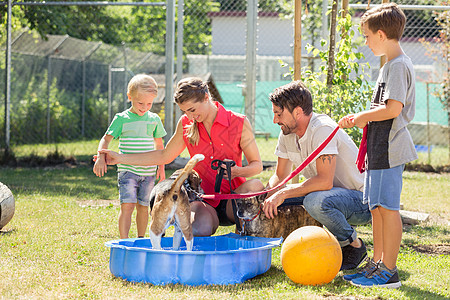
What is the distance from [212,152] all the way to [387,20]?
1757mm

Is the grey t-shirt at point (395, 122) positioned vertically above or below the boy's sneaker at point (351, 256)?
above

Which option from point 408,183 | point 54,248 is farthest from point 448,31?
point 54,248

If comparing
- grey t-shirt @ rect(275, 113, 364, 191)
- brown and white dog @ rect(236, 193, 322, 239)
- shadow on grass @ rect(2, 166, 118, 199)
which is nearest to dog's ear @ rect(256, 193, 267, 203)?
brown and white dog @ rect(236, 193, 322, 239)

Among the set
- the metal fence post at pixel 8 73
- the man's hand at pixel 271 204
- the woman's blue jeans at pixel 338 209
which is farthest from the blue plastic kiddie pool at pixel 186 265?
the metal fence post at pixel 8 73

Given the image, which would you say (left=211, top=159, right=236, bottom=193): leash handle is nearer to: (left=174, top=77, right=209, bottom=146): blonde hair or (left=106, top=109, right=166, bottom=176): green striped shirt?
(left=174, top=77, right=209, bottom=146): blonde hair

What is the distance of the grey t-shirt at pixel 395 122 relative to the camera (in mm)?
3625

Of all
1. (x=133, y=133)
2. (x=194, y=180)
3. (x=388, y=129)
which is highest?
(x=388, y=129)

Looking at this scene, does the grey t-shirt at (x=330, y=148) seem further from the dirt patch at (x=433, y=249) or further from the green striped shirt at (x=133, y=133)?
the green striped shirt at (x=133, y=133)

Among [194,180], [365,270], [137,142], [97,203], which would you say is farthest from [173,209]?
[97,203]

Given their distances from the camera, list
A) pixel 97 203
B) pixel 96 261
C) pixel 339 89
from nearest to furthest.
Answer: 1. pixel 96 261
2. pixel 339 89
3. pixel 97 203

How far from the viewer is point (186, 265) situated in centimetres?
368

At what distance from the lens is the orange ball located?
3709 mm

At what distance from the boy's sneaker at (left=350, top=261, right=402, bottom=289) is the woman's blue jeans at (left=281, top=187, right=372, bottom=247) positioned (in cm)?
38

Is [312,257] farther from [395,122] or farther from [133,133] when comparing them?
[133,133]
